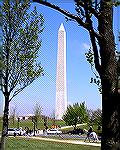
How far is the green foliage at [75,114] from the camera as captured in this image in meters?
81.9

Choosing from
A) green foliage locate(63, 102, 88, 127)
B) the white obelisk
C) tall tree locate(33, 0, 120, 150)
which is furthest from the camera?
green foliage locate(63, 102, 88, 127)

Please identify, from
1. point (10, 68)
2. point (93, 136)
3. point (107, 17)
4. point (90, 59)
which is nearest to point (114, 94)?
point (107, 17)

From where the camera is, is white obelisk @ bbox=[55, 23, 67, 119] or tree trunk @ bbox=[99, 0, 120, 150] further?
white obelisk @ bbox=[55, 23, 67, 119]

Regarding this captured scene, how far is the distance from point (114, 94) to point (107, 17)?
1.00m

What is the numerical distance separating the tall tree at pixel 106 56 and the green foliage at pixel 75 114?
7574 cm

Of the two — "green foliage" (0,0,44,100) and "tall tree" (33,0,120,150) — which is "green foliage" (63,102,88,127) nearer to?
"green foliage" (0,0,44,100)

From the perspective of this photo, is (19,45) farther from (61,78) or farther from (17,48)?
(61,78)

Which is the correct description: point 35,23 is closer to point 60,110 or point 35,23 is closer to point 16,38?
point 16,38

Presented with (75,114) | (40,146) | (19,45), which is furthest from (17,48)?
(75,114)

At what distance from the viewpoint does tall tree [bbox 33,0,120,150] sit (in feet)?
15.6

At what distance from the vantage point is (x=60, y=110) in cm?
8688

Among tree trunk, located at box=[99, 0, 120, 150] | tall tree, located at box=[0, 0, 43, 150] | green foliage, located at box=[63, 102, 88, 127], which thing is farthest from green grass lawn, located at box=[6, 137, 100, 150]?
green foliage, located at box=[63, 102, 88, 127]

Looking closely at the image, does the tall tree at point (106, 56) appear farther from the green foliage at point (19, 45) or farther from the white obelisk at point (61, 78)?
the white obelisk at point (61, 78)

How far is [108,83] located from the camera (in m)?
4.90
